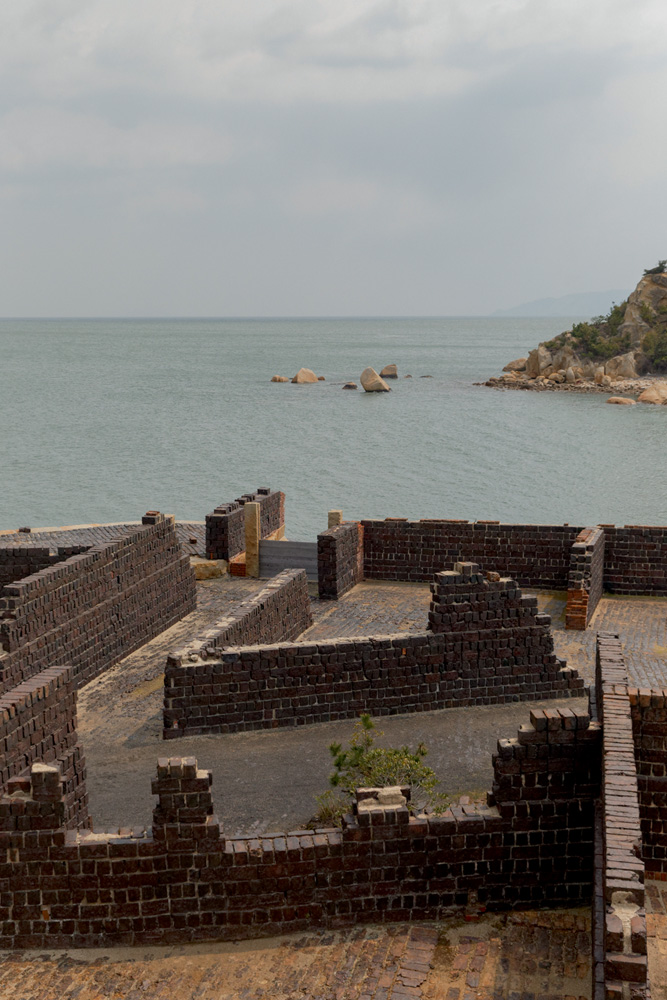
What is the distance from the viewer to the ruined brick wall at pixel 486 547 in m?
22.6

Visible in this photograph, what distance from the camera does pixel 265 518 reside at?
87.2ft

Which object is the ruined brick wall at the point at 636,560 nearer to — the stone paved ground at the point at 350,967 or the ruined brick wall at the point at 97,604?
the ruined brick wall at the point at 97,604

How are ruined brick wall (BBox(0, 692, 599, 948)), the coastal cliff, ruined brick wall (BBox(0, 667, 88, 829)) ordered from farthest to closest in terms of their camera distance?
the coastal cliff < ruined brick wall (BBox(0, 667, 88, 829)) < ruined brick wall (BBox(0, 692, 599, 948))

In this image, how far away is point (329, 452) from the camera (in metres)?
74.9

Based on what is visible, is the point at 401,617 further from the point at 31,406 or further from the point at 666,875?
the point at 31,406

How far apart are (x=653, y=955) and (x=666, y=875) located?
1484mm

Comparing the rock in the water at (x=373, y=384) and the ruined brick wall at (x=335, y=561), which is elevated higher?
the rock in the water at (x=373, y=384)

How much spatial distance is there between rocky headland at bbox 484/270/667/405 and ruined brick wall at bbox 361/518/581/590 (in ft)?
229

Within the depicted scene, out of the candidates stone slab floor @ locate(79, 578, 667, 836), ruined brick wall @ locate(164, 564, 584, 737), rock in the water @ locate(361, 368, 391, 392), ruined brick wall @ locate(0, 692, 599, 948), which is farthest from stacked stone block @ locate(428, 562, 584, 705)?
rock in the water @ locate(361, 368, 391, 392)

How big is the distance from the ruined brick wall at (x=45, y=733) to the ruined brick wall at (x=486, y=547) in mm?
12694

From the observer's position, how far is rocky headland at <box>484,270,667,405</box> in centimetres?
9231

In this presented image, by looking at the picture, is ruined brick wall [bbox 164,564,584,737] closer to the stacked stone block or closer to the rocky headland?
the stacked stone block

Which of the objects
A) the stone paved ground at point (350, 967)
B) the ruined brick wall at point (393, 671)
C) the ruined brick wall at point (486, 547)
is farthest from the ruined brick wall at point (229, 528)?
the stone paved ground at point (350, 967)

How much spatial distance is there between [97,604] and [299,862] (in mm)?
9296
